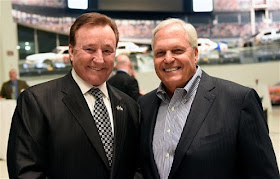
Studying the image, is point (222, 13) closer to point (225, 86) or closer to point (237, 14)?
point (237, 14)

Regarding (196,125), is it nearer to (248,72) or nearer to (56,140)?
(56,140)

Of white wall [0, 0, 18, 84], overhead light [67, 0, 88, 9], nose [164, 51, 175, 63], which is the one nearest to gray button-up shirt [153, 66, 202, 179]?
nose [164, 51, 175, 63]

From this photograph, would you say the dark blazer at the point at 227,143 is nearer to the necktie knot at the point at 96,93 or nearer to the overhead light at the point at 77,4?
the necktie knot at the point at 96,93

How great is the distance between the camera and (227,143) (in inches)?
81.3

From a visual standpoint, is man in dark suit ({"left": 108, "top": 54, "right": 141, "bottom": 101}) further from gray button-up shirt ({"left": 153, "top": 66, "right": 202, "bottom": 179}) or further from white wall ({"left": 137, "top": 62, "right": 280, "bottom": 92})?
white wall ({"left": 137, "top": 62, "right": 280, "bottom": 92})

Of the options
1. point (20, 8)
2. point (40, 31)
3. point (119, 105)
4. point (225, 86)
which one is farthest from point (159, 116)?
point (40, 31)

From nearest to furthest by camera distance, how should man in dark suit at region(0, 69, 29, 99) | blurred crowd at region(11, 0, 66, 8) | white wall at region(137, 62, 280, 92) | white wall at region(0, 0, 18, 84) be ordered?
man in dark suit at region(0, 69, 29, 99)
white wall at region(0, 0, 18, 84)
blurred crowd at region(11, 0, 66, 8)
white wall at region(137, 62, 280, 92)

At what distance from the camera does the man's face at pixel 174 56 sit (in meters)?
2.17

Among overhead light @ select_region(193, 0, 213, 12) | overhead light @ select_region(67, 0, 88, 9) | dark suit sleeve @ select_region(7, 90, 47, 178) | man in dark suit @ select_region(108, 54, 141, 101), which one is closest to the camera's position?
dark suit sleeve @ select_region(7, 90, 47, 178)

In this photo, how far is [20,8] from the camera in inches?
544

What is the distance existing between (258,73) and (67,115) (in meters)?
14.2

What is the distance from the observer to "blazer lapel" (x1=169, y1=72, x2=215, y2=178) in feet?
6.73

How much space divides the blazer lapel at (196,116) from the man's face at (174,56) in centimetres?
11

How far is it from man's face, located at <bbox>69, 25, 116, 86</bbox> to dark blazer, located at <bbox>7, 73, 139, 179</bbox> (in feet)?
0.42
